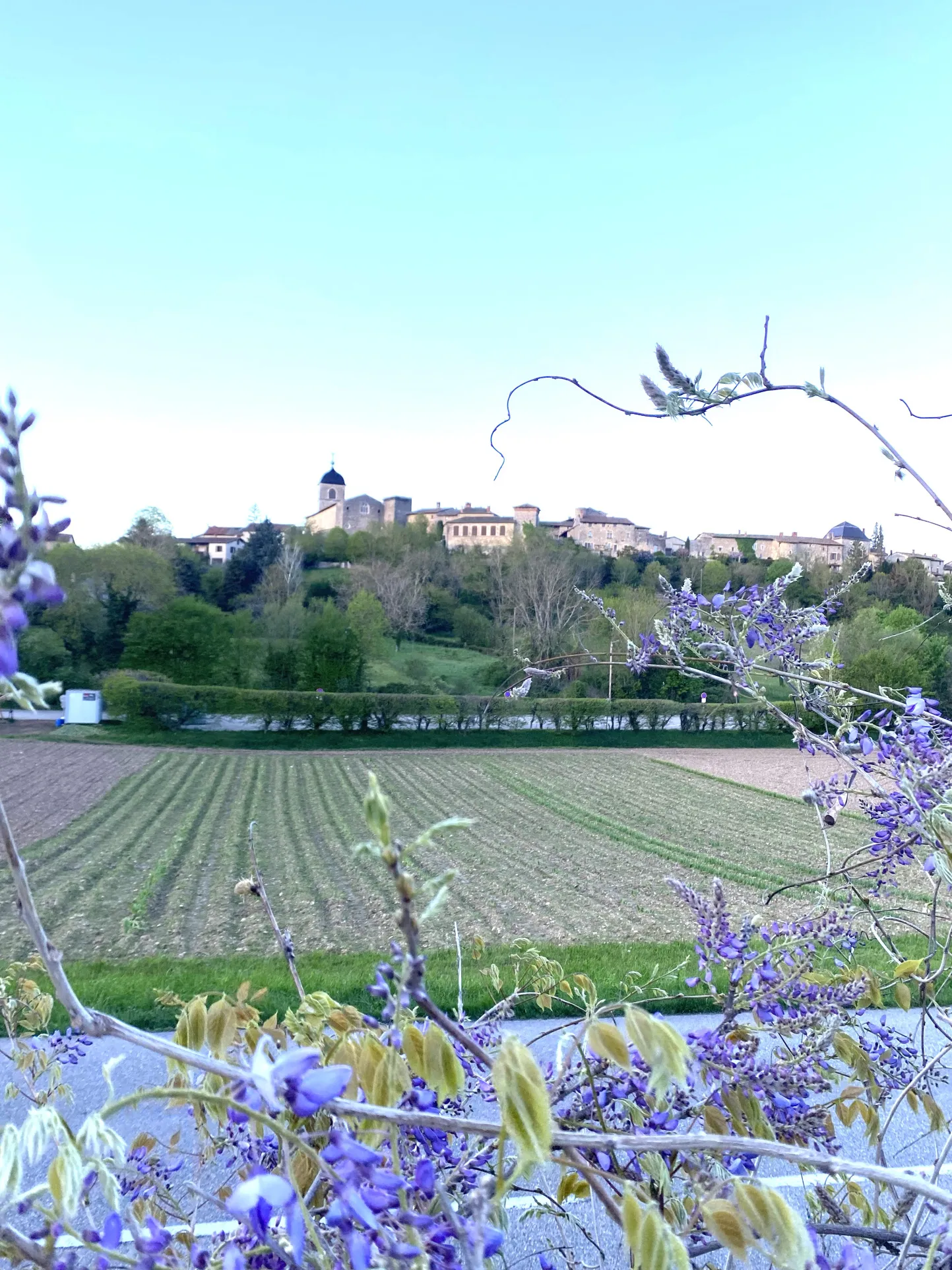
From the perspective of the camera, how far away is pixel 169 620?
1421 inches

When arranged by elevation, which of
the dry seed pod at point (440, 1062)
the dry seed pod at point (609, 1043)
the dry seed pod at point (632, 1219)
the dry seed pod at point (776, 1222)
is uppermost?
the dry seed pod at point (609, 1043)

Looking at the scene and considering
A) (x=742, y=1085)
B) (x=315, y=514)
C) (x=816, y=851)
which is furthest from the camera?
(x=315, y=514)

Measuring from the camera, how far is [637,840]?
710 inches

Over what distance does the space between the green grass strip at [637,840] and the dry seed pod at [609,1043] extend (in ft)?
32.4

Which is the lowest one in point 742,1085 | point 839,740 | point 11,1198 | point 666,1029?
point 742,1085

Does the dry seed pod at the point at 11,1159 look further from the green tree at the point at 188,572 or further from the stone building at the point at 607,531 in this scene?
the stone building at the point at 607,531

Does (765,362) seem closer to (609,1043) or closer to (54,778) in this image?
(609,1043)

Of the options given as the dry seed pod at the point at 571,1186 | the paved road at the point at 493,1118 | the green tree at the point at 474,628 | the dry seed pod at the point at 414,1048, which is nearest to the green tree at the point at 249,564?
the green tree at the point at 474,628

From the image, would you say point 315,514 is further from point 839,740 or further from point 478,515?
point 839,740

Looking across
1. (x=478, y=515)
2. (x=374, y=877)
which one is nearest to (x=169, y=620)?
(x=374, y=877)

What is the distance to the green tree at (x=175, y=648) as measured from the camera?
35969mm

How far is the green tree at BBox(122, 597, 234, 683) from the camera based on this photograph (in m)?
36.0

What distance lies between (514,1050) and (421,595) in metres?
47.9

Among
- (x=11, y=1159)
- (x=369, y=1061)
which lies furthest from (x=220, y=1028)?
(x=11, y=1159)
